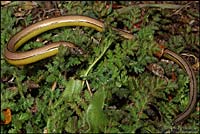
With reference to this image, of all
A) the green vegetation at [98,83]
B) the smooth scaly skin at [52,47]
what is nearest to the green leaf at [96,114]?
the green vegetation at [98,83]

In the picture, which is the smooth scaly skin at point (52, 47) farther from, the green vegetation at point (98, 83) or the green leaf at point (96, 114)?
the green leaf at point (96, 114)

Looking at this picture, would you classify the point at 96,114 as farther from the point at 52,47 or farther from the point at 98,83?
the point at 52,47

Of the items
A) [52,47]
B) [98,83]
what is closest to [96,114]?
[98,83]

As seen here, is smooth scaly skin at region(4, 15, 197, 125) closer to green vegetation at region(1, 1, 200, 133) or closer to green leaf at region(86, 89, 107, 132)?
green vegetation at region(1, 1, 200, 133)

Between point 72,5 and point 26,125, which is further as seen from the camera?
point 72,5

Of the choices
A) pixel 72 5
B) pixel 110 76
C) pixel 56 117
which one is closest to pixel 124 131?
pixel 56 117

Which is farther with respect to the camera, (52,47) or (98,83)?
(52,47)

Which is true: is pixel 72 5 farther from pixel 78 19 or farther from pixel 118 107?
pixel 118 107

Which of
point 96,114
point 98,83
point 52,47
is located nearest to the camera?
point 96,114

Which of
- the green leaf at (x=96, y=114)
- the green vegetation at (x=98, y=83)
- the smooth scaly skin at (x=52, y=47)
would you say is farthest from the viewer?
the smooth scaly skin at (x=52, y=47)
